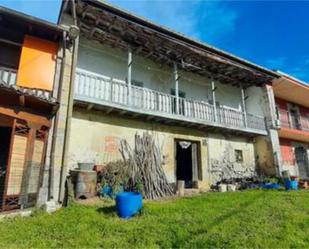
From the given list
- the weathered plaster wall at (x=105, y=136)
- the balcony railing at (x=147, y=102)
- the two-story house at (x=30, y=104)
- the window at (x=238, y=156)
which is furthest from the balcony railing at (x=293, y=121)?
the two-story house at (x=30, y=104)

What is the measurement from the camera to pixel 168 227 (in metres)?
5.70

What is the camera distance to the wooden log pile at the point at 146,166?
30.0ft

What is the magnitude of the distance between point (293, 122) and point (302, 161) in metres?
2.97

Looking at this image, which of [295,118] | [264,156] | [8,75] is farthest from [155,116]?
[295,118]

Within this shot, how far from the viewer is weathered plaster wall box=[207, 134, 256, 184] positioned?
12906mm

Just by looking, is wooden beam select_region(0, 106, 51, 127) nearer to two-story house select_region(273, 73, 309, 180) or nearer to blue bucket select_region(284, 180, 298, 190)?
blue bucket select_region(284, 180, 298, 190)

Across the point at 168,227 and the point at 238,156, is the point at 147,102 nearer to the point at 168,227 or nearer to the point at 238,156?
the point at 168,227

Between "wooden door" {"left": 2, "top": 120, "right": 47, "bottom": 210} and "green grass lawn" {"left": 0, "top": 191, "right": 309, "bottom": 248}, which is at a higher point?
"wooden door" {"left": 2, "top": 120, "right": 47, "bottom": 210}

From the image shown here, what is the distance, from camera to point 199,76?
14.6 metres

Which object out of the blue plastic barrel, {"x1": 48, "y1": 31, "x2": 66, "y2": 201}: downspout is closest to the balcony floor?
{"x1": 48, "y1": 31, "x2": 66, "y2": 201}: downspout

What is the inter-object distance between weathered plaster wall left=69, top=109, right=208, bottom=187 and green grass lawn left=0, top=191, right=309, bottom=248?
2354 mm

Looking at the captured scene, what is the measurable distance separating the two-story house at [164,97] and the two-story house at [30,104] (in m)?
0.82

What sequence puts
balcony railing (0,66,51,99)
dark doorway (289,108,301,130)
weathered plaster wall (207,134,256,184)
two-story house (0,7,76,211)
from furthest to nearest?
1. dark doorway (289,108,301,130)
2. weathered plaster wall (207,134,256,184)
3. balcony railing (0,66,51,99)
4. two-story house (0,7,76,211)

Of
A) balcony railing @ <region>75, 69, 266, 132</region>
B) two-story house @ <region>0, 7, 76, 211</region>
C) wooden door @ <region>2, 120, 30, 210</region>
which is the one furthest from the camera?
balcony railing @ <region>75, 69, 266, 132</region>
